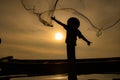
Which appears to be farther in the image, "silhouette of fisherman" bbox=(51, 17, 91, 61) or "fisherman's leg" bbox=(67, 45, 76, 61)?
"silhouette of fisherman" bbox=(51, 17, 91, 61)

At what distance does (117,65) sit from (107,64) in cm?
35

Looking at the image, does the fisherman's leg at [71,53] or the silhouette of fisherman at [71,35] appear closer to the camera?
the fisherman's leg at [71,53]

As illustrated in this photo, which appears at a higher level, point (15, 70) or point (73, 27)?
point (73, 27)

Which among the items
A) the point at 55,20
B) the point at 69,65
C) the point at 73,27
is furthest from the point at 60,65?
the point at 55,20

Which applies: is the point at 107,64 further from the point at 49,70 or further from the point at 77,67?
the point at 49,70

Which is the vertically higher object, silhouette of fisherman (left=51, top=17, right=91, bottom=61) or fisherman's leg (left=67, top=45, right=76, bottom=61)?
silhouette of fisherman (left=51, top=17, right=91, bottom=61)

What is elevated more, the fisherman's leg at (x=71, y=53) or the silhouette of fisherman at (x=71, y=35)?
the silhouette of fisherman at (x=71, y=35)

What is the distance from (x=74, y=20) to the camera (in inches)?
370

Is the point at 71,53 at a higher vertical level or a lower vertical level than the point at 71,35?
lower

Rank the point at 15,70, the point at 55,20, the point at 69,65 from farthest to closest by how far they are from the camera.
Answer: the point at 55,20
the point at 15,70
the point at 69,65

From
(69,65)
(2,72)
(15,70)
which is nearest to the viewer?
(69,65)

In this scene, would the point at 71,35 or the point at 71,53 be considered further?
the point at 71,35

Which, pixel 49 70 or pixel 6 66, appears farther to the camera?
pixel 6 66

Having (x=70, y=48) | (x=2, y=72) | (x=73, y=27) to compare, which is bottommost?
(x=2, y=72)
